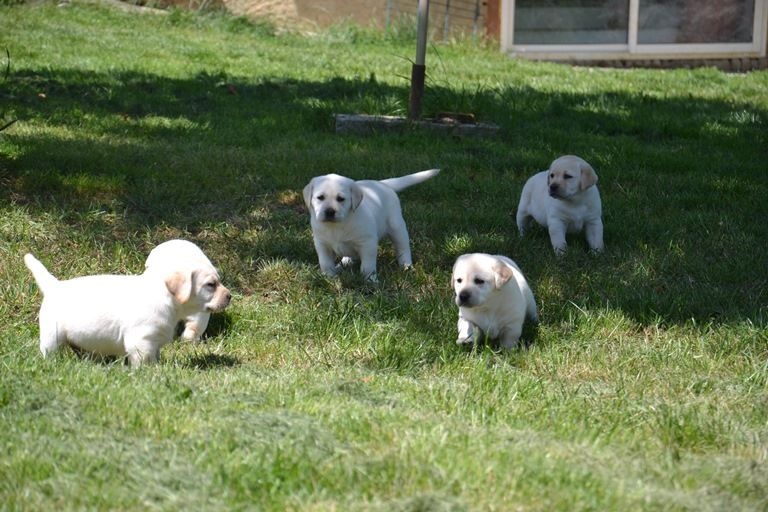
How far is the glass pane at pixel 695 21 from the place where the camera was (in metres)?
17.1

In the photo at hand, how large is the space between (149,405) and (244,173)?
13.9ft

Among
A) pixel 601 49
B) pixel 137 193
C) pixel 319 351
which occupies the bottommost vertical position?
pixel 319 351

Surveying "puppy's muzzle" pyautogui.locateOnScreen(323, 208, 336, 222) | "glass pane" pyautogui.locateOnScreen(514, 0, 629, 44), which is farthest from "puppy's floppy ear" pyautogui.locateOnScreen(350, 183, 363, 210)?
"glass pane" pyautogui.locateOnScreen(514, 0, 629, 44)

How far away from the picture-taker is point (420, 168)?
27.2 ft

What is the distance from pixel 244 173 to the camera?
8.02 meters

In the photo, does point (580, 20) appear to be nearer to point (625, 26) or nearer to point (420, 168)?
point (625, 26)

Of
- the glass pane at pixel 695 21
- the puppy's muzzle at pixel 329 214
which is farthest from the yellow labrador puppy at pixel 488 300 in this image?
the glass pane at pixel 695 21

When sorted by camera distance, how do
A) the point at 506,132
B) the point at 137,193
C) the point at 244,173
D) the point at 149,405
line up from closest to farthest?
the point at 149,405
the point at 137,193
the point at 244,173
the point at 506,132

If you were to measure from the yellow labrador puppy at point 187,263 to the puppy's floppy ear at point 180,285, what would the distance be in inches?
3.2

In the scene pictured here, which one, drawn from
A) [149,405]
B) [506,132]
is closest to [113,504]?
[149,405]

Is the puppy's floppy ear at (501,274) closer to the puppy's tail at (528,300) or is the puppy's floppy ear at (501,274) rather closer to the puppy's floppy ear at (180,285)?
the puppy's tail at (528,300)

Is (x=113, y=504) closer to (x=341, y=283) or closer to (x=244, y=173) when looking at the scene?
(x=341, y=283)

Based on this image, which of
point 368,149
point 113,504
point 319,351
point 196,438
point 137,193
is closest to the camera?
point 113,504

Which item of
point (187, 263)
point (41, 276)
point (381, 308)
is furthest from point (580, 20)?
point (41, 276)
